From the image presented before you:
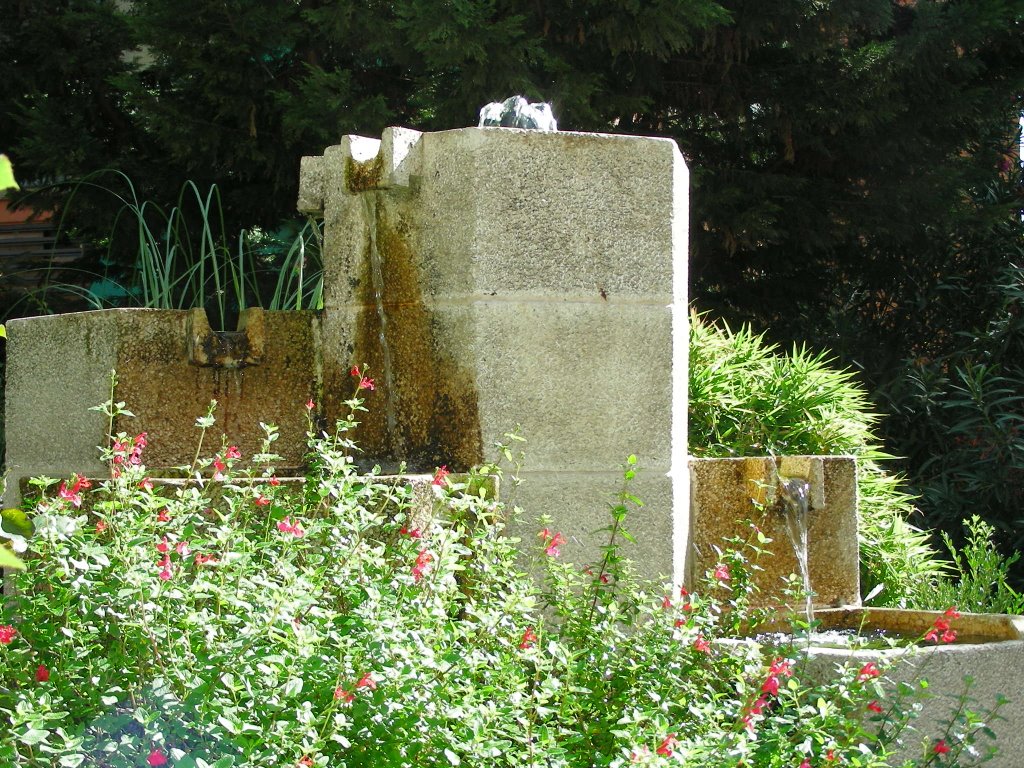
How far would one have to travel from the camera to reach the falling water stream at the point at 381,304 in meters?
3.32

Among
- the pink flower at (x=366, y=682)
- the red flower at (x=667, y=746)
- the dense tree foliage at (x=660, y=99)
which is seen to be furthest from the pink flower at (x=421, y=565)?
the dense tree foliage at (x=660, y=99)

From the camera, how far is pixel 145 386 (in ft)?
10.9

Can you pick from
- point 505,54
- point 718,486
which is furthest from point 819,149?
point 718,486

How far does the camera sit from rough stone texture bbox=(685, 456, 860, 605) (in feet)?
11.9

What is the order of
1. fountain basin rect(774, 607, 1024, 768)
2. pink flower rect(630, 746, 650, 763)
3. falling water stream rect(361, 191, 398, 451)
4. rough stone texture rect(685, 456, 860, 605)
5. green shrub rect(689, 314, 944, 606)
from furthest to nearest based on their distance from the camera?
green shrub rect(689, 314, 944, 606), rough stone texture rect(685, 456, 860, 605), falling water stream rect(361, 191, 398, 451), fountain basin rect(774, 607, 1024, 768), pink flower rect(630, 746, 650, 763)

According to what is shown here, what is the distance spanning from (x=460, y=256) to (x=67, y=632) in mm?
1632

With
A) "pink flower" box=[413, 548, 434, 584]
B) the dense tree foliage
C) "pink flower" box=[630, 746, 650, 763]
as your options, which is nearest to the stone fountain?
"pink flower" box=[413, 548, 434, 584]

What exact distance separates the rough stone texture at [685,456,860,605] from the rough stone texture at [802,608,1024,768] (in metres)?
0.55

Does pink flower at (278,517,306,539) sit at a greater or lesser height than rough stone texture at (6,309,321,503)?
lesser

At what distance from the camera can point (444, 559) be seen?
2219 millimetres

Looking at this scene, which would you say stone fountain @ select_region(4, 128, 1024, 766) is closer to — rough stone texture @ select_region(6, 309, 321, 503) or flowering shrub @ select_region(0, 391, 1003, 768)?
rough stone texture @ select_region(6, 309, 321, 503)

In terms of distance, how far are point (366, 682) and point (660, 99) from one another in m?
6.01

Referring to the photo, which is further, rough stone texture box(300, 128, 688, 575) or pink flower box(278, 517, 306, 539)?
rough stone texture box(300, 128, 688, 575)

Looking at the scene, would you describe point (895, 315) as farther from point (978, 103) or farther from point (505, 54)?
point (505, 54)
